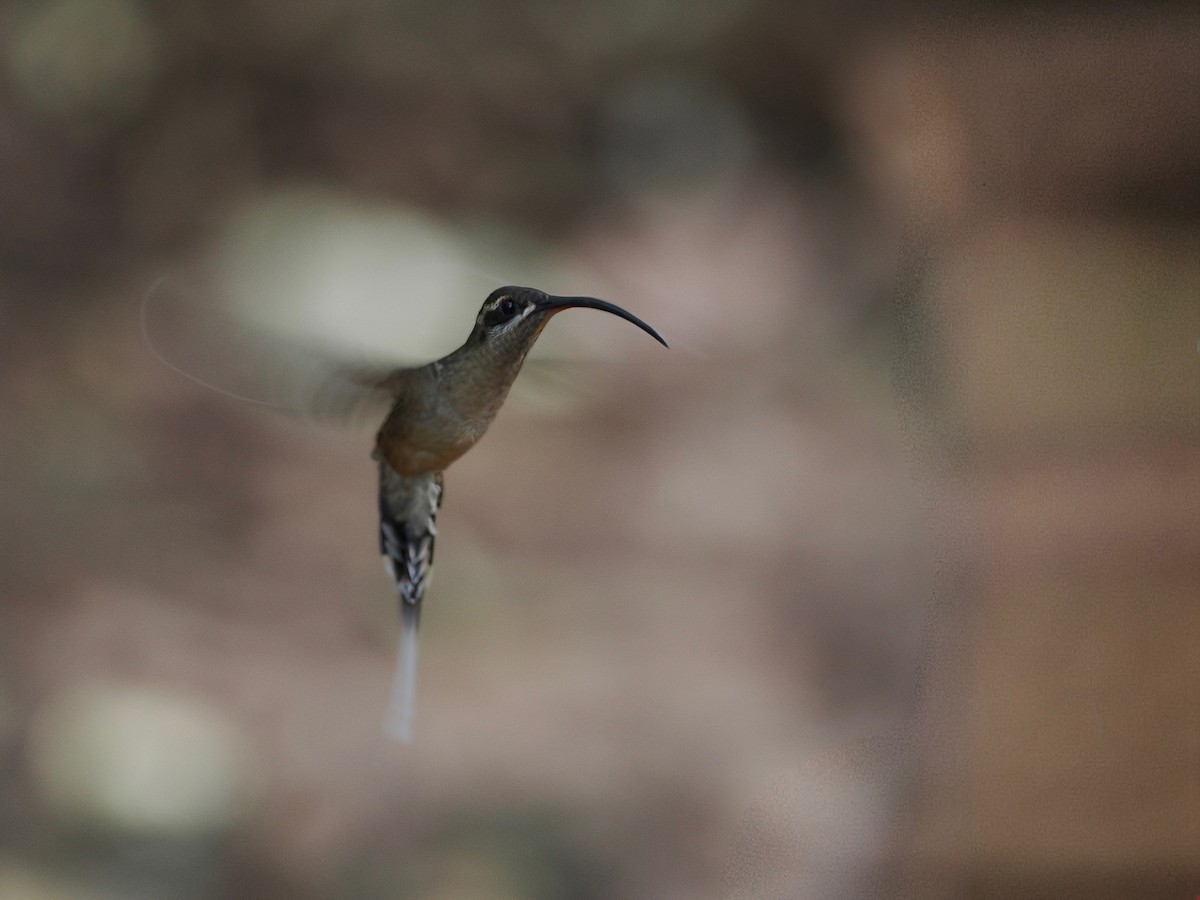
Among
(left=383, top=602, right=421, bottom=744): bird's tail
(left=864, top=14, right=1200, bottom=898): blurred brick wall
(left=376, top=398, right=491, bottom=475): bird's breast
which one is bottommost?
(left=383, top=602, right=421, bottom=744): bird's tail

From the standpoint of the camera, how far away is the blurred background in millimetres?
1061

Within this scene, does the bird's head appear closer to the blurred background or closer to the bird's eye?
the bird's eye

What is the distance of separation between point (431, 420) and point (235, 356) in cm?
5

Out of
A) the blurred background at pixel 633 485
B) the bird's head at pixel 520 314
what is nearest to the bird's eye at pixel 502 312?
the bird's head at pixel 520 314

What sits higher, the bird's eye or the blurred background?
the blurred background

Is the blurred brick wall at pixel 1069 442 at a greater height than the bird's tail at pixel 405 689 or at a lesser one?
greater

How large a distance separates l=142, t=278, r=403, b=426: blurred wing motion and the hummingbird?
0.05 feet

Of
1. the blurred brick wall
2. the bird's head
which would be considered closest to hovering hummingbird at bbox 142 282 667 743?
the bird's head

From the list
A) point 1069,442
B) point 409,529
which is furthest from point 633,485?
point 409,529

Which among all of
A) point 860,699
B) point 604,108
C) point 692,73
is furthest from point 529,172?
point 860,699

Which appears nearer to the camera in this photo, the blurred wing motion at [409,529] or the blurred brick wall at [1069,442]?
the blurred wing motion at [409,529]

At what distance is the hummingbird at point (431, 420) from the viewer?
20 centimetres

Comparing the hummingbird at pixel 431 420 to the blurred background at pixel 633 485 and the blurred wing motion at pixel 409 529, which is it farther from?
the blurred background at pixel 633 485

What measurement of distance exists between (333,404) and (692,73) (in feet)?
3.47
